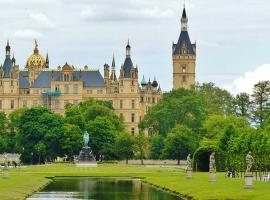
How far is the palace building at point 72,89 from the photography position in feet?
588

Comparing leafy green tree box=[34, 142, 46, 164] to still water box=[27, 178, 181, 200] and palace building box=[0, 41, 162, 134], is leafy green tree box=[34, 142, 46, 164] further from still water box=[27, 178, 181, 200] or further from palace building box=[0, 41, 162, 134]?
still water box=[27, 178, 181, 200]

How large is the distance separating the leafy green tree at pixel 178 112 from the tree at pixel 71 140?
16.9 meters

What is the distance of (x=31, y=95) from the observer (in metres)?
182

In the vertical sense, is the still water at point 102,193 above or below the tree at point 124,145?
below

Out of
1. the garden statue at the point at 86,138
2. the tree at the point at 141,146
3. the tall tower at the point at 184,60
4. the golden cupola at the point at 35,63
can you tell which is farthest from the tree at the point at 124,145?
the golden cupola at the point at 35,63

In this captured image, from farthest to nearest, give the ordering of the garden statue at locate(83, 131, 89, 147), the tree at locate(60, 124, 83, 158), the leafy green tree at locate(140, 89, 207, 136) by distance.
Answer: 1. the leafy green tree at locate(140, 89, 207, 136)
2. the tree at locate(60, 124, 83, 158)
3. the garden statue at locate(83, 131, 89, 147)

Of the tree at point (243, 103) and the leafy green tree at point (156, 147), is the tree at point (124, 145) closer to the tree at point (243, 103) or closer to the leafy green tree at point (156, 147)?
the leafy green tree at point (156, 147)

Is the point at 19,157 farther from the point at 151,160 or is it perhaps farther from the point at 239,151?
the point at 239,151

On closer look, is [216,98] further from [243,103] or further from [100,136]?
[100,136]

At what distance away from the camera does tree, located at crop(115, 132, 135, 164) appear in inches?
5187

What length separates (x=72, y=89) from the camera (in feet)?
589

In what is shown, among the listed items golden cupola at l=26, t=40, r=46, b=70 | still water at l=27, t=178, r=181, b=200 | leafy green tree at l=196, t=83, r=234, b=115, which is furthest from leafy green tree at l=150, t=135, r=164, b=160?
still water at l=27, t=178, r=181, b=200

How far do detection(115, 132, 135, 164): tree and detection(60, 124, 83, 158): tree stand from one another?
480 centimetres

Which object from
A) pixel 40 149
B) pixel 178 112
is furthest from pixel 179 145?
pixel 178 112
